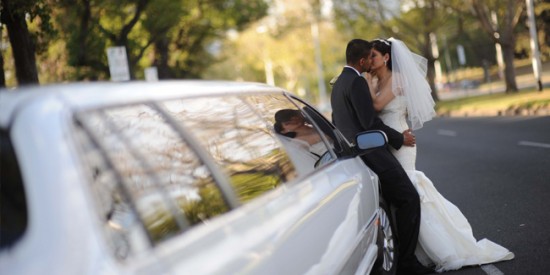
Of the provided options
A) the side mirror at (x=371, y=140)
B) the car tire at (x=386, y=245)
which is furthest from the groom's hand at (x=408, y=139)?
the side mirror at (x=371, y=140)

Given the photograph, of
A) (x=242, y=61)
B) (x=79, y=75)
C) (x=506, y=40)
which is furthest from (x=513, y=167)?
(x=242, y=61)

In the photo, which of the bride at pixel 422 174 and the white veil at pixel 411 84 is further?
the white veil at pixel 411 84

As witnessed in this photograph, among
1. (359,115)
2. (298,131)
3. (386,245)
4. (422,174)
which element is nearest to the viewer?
(298,131)

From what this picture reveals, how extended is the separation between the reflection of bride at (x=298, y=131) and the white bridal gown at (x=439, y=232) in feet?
4.98

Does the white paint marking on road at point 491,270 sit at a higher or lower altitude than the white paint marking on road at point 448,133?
higher

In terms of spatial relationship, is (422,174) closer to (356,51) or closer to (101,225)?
(356,51)

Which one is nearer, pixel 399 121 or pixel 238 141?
pixel 238 141

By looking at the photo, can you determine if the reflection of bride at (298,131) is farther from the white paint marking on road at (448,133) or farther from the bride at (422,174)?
the white paint marking on road at (448,133)

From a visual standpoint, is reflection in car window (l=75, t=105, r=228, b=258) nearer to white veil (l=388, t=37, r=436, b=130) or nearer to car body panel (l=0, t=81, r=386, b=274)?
car body panel (l=0, t=81, r=386, b=274)

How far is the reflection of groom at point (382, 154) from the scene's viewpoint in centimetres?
488

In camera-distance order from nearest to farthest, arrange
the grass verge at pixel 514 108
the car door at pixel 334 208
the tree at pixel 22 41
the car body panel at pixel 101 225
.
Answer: the car body panel at pixel 101 225
the car door at pixel 334 208
the tree at pixel 22 41
the grass verge at pixel 514 108

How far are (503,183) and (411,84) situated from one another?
3.89 m

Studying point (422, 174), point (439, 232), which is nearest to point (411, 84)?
point (422, 174)

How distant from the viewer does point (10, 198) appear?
1.76 meters
